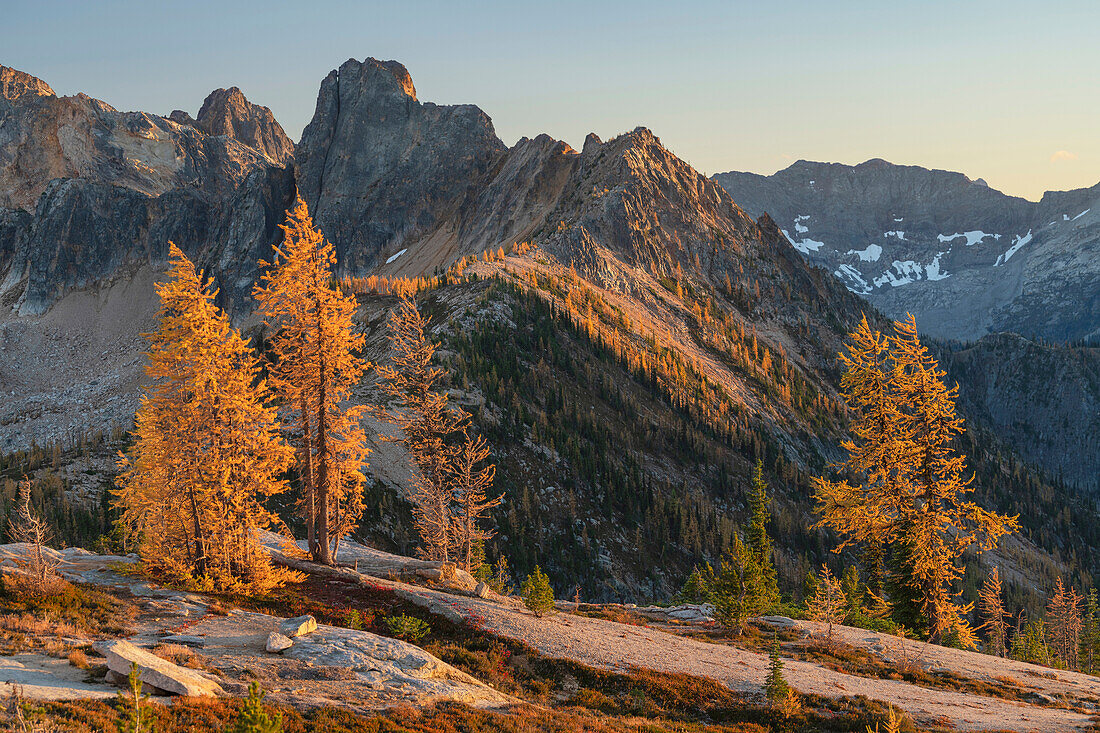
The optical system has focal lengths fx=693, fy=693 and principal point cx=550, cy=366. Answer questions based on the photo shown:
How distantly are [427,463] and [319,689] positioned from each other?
80.5 ft

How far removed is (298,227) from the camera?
108 ft

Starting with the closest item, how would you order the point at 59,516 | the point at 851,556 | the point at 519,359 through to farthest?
the point at 59,516, the point at 519,359, the point at 851,556

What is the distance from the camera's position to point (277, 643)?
69.6 feet

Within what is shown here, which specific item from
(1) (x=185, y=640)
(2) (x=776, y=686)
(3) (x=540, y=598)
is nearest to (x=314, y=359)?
(1) (x=185, y=640)

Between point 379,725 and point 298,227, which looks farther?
point 298,227

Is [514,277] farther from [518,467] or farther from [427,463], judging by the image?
[427,463]

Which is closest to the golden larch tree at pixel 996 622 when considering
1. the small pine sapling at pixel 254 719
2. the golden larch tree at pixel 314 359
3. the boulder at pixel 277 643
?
the golden larch tree at pixel 314 359

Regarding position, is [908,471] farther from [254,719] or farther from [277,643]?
[254,719]

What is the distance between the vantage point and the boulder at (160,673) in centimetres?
1664

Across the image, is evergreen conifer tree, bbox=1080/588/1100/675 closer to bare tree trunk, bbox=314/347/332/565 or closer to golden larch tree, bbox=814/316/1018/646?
golden larch tree, bbox=814/316/1018/646

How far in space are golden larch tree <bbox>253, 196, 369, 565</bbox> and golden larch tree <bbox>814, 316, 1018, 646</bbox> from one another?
83.2 feet

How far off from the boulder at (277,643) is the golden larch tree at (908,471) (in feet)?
89.9

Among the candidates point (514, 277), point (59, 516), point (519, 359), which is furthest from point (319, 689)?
point (514, 277)

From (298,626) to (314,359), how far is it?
1384 cm
